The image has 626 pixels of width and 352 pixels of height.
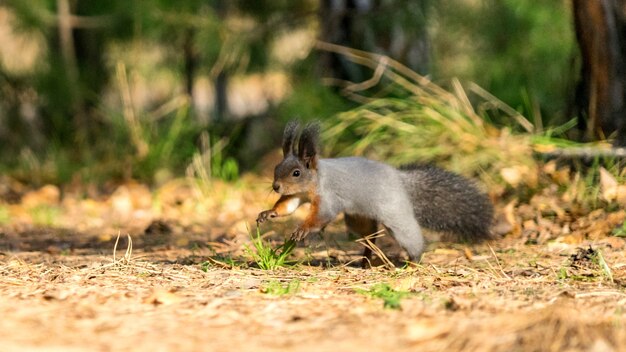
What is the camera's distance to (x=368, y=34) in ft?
23.1

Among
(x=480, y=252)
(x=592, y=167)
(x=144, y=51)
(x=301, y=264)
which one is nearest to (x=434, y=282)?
(x=301, y=264)

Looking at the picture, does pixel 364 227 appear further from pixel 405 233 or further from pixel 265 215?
pixel 265 215

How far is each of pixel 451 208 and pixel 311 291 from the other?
1126 mm

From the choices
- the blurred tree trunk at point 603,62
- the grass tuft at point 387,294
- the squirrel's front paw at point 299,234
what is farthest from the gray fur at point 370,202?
the blurred tree trunk at point 603,62

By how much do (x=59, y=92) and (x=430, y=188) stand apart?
16.1 feet

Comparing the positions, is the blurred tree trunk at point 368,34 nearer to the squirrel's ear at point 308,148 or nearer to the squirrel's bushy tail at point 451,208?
the squirrel's bushy tail at point 451,208

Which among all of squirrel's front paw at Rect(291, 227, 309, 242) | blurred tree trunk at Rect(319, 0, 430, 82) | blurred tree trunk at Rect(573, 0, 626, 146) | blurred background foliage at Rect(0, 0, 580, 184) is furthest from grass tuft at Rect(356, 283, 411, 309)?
blurred tree trunk at Rect(319, 0, 430, 82)

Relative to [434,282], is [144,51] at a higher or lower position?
higher

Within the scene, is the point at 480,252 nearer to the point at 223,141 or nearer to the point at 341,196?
the point at 341,196

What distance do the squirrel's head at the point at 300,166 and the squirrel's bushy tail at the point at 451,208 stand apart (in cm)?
49

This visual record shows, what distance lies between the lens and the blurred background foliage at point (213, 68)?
7.00 meters

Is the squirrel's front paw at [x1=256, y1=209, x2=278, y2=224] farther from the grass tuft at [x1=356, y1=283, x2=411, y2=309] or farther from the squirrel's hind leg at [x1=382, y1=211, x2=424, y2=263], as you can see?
the grass tuft at [x1=356, y1=283, x2=411, y2=309]

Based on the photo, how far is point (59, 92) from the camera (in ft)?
27.0

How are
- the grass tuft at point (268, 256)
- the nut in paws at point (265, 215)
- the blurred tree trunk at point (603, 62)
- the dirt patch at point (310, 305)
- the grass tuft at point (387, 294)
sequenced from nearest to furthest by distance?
1. the dirt patch at point (310, 305)
2. the grass tuft at point (387, 294)
3. the grass tuft at point (268, 256)
4. the nut in paws at point (265, 215)
5. the blurred tree trunk at point (603, 62)
